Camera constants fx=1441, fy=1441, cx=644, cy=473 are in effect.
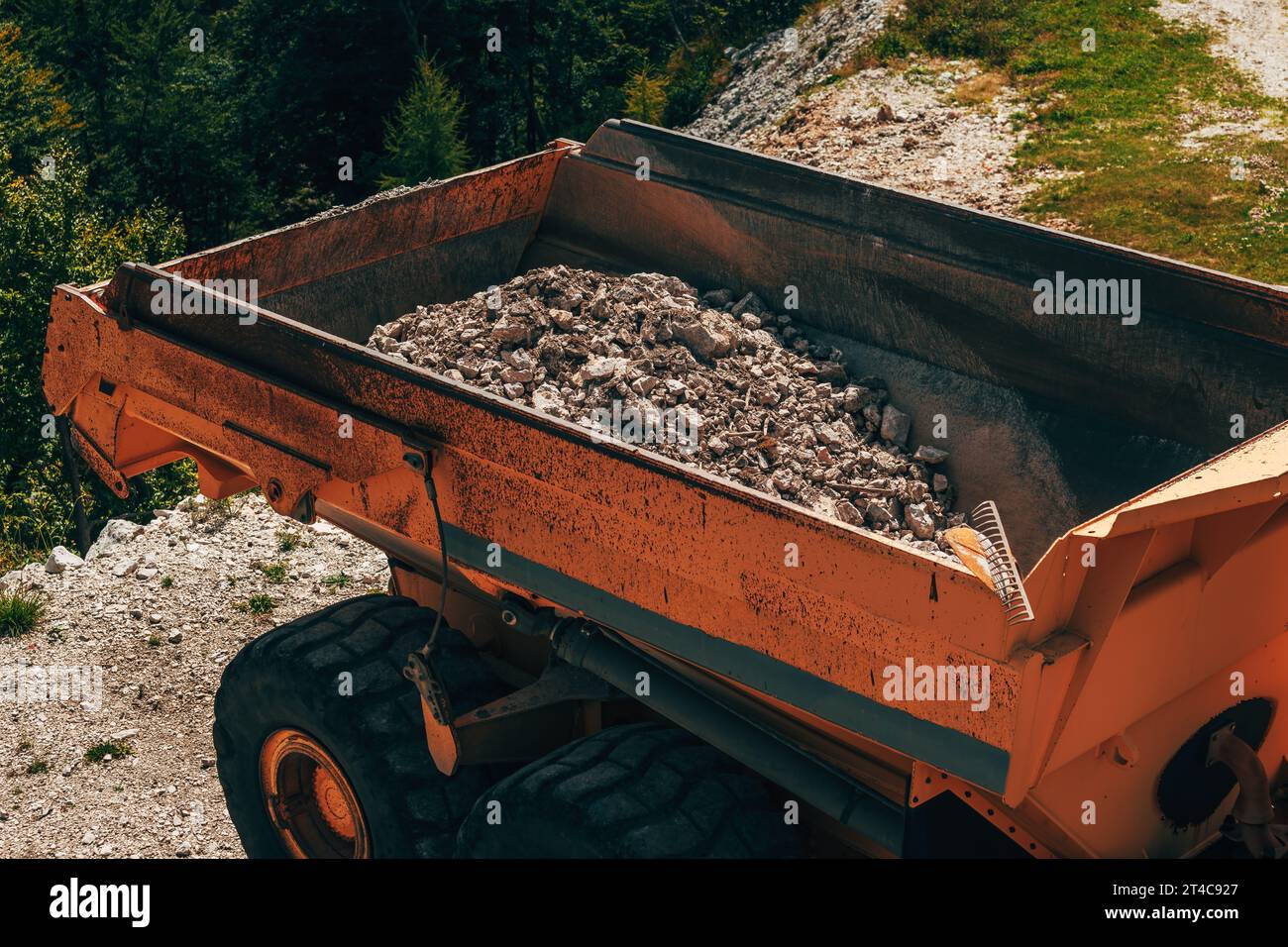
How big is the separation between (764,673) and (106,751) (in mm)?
3738

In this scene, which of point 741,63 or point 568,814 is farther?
point 741,63

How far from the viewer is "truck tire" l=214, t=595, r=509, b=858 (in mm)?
4430

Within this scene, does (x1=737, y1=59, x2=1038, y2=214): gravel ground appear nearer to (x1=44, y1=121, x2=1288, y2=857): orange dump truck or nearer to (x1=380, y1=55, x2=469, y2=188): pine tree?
(x1=380, y1=55, x2=469, y2=188): pine tree

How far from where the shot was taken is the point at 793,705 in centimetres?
368

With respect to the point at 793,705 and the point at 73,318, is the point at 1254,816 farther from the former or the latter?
the point at 73,318

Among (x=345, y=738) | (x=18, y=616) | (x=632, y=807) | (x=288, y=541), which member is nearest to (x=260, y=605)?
(x=288, y=541)

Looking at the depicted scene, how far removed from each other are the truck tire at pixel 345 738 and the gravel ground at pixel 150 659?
814 mm

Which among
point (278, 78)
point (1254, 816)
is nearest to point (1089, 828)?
point (1254, 816)

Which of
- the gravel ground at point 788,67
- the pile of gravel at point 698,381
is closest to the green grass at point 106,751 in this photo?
the pile of gravel at point 698,381

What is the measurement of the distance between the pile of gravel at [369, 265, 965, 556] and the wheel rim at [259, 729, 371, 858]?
1403mm

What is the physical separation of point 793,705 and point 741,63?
1943cm
